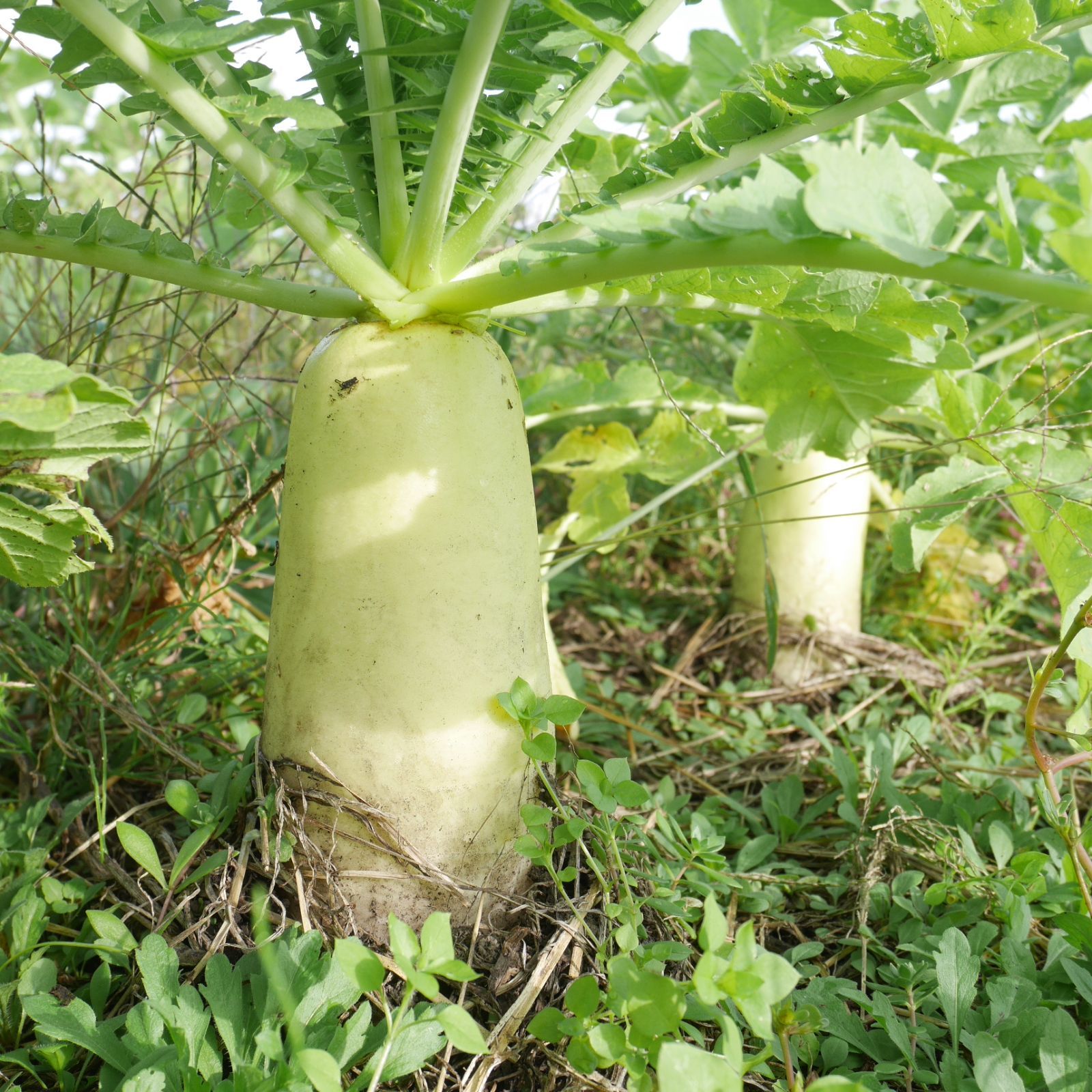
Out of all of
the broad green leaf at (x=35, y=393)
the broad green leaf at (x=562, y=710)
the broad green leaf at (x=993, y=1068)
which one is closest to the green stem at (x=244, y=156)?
the broad green leaf at (x=35, y=393)

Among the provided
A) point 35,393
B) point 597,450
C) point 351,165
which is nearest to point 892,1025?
point 35,393

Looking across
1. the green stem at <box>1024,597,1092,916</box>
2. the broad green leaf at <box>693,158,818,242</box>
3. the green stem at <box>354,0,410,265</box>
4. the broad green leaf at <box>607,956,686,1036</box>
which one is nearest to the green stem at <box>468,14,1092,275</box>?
the green stem at <box>354,0,410,265</box>

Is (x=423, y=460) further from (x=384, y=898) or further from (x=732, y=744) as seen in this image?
(x=732, y=744)

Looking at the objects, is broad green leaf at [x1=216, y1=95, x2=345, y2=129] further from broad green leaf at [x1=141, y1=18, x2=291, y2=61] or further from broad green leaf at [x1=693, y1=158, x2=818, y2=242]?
broad green leaf at [x1=693, y1=158, x2=818, y2=242]

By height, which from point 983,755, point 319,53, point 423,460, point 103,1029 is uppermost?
point 319,53

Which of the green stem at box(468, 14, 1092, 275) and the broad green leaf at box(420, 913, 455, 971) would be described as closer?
the broad green leaf at box(420, 913, 455, 971)

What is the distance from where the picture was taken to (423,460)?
3.02 ft

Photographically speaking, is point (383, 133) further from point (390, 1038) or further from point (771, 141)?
point (390, 1038)

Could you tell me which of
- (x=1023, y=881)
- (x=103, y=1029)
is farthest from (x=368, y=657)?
(x=1023, y=881)

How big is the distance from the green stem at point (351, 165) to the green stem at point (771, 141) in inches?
6.1

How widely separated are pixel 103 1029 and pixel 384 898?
259 mm

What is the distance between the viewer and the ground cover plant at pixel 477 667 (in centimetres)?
74

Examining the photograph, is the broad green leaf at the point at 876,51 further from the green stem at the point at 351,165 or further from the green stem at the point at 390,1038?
the green stem at the point at 390,1038

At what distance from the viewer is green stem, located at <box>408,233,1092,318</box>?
688 mm
